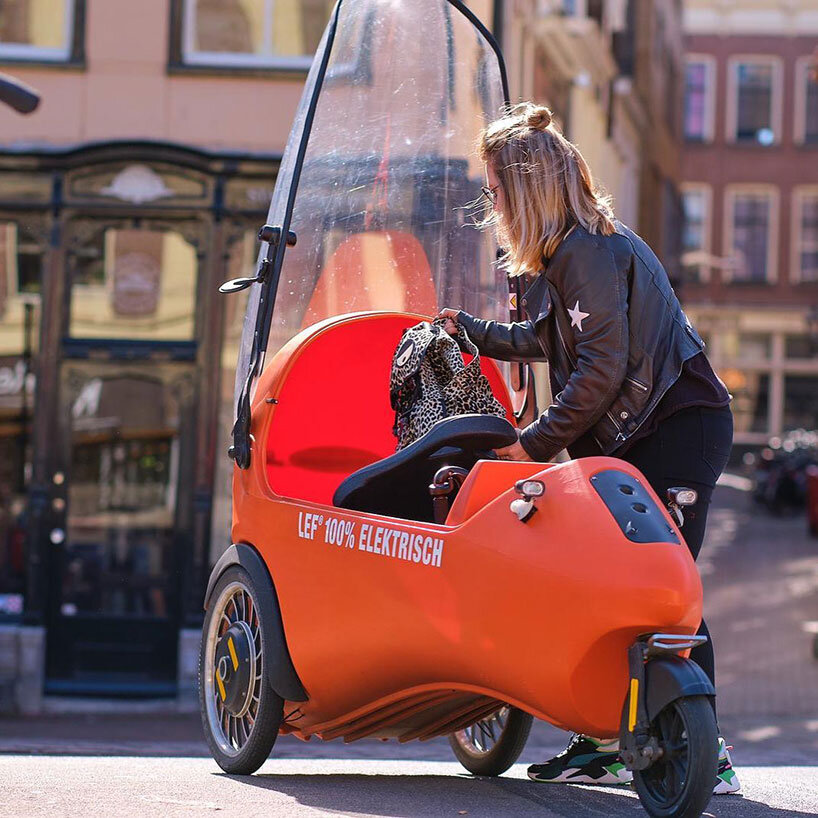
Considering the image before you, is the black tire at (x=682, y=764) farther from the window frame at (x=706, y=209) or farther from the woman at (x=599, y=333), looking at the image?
the window frame at (x=706, y=209)

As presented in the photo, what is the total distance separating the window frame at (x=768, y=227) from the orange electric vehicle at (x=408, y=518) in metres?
36.2

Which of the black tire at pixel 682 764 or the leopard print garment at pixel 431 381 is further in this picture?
the leopard print garment at pixel 431 381

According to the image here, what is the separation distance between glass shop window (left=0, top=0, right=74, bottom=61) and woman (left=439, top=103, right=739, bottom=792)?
7821 mm

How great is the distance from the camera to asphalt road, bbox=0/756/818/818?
4.31 m

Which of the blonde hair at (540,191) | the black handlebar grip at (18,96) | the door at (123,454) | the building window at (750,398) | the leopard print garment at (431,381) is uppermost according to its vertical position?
the black handlebar grip at (18,96)

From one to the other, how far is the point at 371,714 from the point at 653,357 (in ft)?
4.38

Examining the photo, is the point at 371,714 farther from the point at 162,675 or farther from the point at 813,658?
the point at 813,658

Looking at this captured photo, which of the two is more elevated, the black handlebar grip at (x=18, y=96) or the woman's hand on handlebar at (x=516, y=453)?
the black handlebar grip at (x=18, y=96)

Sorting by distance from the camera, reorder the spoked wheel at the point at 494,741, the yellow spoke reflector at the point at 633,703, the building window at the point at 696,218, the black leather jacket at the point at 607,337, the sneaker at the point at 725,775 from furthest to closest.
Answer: the building window at the point at 696,218 < the spoked wheel at the point at 494,741 < the sneaker at the point at 725,775 < the black leather jacket at the point at 607,337 < the yellow spoke reflector at the point at 633,703

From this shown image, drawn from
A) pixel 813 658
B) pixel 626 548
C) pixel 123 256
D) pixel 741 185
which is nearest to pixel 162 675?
pixel 123 256

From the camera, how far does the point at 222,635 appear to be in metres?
5.27

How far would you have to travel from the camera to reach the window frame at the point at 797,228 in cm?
4097

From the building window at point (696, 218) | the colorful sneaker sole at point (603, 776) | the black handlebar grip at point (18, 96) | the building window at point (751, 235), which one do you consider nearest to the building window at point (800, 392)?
the building window at point (751, 235)

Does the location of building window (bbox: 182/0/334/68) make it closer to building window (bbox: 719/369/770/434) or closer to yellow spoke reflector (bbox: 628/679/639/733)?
yellow spoke reflector (bbox: 628/679/639/733)
